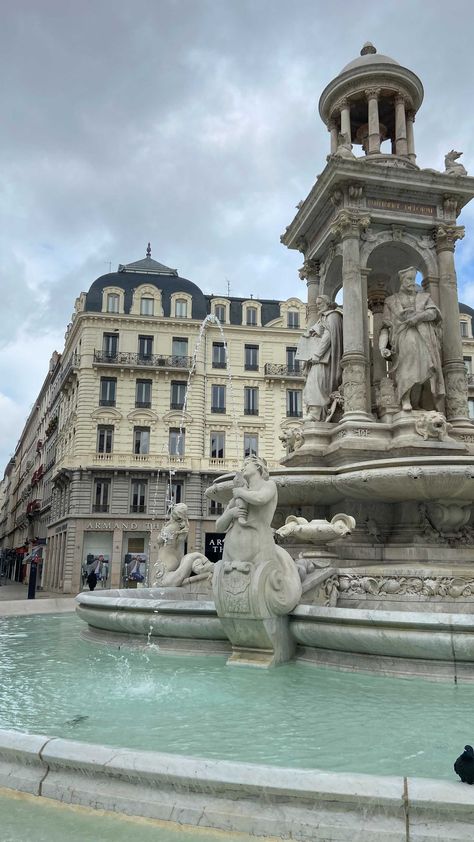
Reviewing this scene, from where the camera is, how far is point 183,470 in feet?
132

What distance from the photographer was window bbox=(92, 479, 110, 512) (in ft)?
130

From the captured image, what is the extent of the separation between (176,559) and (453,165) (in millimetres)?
8640

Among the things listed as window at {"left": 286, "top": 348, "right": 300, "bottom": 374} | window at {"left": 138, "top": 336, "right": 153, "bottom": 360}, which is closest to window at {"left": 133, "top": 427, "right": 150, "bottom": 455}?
window at {"left": 138, "top": 336, "right": 153, "bottom": 360}

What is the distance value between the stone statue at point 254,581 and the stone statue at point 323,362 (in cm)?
487

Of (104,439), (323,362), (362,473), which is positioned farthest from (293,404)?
(362,473)

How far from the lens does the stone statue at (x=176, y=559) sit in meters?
9.69

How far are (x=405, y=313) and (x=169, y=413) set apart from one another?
3183 centimetres

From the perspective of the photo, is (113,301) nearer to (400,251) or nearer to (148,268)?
(148,268)

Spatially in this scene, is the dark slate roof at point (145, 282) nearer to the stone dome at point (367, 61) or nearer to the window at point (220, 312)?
the window at point (220, 312)

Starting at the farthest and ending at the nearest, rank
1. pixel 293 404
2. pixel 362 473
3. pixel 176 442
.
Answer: pixel 293 404 < pixel 176 442 < pixel 362 473

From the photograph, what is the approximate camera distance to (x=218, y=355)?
43531 millimetres

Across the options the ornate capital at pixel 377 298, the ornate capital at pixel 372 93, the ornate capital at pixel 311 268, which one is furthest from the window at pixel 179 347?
the ornate capital at pixel 372 93

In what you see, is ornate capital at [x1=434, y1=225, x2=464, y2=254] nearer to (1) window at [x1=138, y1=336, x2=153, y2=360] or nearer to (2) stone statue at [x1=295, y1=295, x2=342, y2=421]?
(2) stone statue at [x1=295, y1=295, x2=342, y2=421]

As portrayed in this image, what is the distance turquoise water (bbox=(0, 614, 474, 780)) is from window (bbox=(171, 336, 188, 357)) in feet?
120
